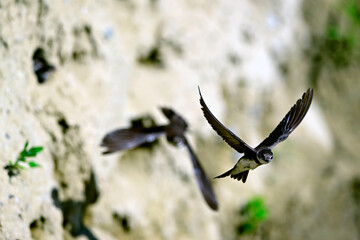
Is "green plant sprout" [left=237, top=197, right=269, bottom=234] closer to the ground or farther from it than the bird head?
farther from it

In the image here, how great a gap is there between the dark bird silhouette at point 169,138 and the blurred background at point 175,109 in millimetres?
193

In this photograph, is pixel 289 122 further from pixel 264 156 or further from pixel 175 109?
pixel 175 109

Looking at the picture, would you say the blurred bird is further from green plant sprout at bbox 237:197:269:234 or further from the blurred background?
green plant sprout at bbox 237:197:269:234

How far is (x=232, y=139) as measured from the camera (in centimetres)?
175

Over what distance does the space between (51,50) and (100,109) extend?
0.39m

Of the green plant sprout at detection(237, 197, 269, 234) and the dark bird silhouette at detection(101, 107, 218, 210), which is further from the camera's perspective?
the green plant sprout at detection(237, 197, 269, 234)

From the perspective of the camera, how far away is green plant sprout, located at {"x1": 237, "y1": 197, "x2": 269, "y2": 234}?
10.9 feet

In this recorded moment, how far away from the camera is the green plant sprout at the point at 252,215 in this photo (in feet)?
10.9

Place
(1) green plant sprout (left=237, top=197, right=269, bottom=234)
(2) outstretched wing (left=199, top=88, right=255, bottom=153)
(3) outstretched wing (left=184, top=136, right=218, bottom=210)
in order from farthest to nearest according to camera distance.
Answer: (1) green plant sprout (left=237, top=197, right=269, bottom=234)
(3) outstretched wing (left=184, top=136, right=218, bottom=210)
(2) outstretched wing (left=199, top=88, right=255, bottom=153)

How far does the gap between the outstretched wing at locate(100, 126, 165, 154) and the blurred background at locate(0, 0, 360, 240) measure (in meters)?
0.18

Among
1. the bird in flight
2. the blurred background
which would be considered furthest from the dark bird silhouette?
the bird in flight

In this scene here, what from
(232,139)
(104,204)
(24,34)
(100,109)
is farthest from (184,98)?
(232,139)

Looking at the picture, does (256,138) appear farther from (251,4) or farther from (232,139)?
(232,139)

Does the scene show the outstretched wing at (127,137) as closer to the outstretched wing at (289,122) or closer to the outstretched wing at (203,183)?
the outstretched wing at (203,183)
